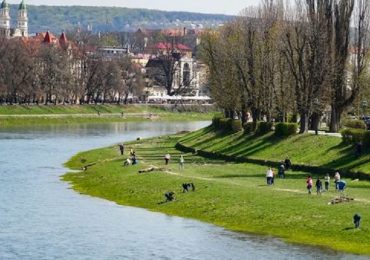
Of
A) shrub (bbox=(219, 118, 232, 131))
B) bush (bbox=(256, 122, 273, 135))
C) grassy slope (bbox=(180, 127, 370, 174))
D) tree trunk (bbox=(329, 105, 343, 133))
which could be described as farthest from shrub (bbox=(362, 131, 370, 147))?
shrub (bbox=(219, 118, 232, 131))

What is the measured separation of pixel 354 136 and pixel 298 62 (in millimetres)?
18215

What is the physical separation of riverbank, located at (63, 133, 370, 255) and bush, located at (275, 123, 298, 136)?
7042mm

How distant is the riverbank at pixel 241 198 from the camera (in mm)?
55031

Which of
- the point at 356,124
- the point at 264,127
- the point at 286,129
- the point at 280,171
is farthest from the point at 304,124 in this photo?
the point at 280,171

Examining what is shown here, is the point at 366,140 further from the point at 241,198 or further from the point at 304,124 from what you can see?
the point at 304,124

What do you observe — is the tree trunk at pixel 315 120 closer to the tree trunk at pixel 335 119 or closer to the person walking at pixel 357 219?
the tree trunk at pixel 335 119

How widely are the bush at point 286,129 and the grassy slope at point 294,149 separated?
693 mm

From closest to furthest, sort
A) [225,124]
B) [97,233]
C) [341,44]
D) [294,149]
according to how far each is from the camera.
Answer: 1. [97,233]
2. [294,149]
3. [341,44]
4. [225,124]

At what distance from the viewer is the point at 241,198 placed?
2525 inches

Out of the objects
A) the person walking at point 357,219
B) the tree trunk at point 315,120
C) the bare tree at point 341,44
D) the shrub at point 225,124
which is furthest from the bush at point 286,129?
the person walking at point 357,219

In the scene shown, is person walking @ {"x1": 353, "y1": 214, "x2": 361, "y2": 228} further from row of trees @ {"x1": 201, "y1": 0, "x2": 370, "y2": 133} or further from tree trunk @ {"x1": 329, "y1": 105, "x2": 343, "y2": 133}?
tree trunk @ {"x1": 329, "y1": 105, "x2": 343, "y2": 133}

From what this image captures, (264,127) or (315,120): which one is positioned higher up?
(315,120)

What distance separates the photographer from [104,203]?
69688 millimetres

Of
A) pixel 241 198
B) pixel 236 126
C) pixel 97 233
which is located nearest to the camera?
pixel 97 233
